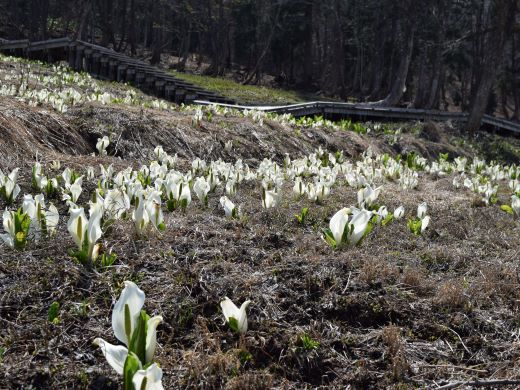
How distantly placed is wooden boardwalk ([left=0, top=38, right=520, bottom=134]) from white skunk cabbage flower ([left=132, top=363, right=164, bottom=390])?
12.4 meters

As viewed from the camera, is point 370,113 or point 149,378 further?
point 370,113

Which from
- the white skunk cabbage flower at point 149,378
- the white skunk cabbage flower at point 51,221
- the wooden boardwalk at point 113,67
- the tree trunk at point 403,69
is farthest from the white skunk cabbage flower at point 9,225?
the tree trunk at point 403,69

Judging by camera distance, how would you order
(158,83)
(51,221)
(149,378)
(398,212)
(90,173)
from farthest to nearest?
(158,83) < (90,173) < (398,212) < (51,221) < (149,378)

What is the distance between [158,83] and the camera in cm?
1551

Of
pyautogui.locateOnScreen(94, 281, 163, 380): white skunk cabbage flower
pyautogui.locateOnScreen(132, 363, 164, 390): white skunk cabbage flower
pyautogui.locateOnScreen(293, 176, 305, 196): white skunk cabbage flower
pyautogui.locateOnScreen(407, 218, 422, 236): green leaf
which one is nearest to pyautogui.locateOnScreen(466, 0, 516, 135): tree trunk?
pyautogui.locateOnScreen(293, 176, 305, 196): white skunk cabbage flower

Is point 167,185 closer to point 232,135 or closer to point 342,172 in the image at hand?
point 342,172

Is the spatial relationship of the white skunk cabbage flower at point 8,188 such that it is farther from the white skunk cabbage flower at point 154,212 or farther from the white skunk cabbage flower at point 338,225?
the white skunk cabbage flower at point 338,225

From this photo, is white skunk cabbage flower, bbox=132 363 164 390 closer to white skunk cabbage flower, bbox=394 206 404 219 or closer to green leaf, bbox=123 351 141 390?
green leaf, bbox=123 351 141 390

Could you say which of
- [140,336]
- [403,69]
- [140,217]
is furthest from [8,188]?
[403,69]

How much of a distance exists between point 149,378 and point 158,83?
14468mm

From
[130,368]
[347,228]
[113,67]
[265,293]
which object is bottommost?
[265,293]

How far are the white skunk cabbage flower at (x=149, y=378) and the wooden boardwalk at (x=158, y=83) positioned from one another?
12363 mm

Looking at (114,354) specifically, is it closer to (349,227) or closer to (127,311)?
(127,311)

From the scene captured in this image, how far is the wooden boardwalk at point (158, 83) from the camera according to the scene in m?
15.1
